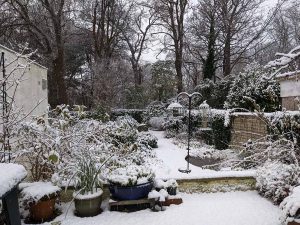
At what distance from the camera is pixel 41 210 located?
4504mm

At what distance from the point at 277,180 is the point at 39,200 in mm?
3698

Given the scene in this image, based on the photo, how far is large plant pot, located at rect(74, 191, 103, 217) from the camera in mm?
4676

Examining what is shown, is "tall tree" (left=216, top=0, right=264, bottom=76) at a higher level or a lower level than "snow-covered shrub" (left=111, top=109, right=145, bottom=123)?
higher

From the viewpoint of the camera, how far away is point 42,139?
4.96 m

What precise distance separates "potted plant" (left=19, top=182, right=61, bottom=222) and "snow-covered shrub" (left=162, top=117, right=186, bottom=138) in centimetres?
1171

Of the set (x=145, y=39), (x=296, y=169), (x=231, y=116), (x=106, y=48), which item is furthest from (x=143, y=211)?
(x=145, y=39)

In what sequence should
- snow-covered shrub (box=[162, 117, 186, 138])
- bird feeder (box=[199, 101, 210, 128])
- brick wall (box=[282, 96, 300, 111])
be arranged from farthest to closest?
snow-covered shrub (box=[162, 117, 186, 138]) → bird feeder (box=[199, 101, 210, 128]) → brick wall (box=[282, 96, 300, 111])

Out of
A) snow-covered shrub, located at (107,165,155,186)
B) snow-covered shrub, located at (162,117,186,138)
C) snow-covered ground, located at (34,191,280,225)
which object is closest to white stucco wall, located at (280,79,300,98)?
snow-covered ground, located at (34,191,280,225)

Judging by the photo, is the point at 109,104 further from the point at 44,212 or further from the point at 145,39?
the point at 44,212

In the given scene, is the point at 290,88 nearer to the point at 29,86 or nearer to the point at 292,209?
the point at 292,209

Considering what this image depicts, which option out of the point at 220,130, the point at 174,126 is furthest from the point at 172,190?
the point at 174,126

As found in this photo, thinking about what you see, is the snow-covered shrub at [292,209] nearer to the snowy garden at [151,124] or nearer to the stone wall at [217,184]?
the snowy garden at [151,124]

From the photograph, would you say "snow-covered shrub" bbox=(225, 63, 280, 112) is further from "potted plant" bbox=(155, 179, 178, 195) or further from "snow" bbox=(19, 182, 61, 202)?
"snow" bbox=(19, 182, 61, 202)

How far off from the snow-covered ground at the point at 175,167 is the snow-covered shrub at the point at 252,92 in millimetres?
2863
